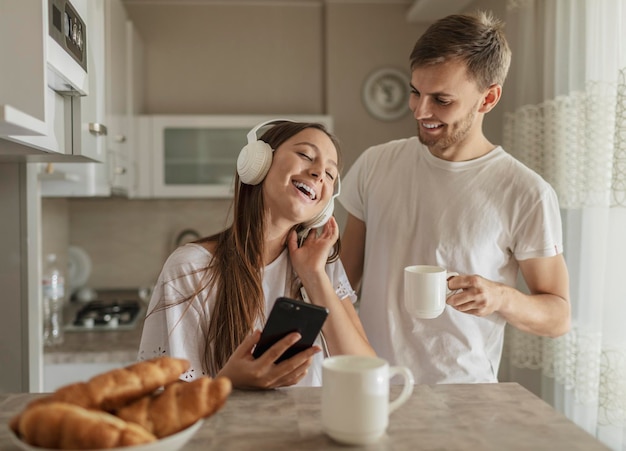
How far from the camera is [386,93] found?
3766 mm

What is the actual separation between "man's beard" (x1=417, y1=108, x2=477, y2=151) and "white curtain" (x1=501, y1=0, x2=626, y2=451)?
1.68 feet

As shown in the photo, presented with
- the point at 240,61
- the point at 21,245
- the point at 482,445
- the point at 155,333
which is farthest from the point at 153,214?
the point at 482,445

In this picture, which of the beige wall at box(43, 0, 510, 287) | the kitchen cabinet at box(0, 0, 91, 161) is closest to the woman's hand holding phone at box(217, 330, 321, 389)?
the kitchen cabinet at box(0, 0, 91, 161)

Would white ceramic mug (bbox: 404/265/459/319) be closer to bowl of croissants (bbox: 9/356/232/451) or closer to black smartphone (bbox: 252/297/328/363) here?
black smartphone (bbox: 252/297/328/363)

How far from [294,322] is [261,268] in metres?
0.48

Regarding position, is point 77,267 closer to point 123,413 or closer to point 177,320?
point 177,320

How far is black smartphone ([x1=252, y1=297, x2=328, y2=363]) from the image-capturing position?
3.19ft

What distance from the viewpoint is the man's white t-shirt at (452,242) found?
1729 mm

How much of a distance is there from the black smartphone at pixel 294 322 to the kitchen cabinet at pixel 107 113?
88 cm

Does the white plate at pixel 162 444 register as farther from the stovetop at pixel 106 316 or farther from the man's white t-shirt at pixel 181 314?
the stovetop at pixel 106 316

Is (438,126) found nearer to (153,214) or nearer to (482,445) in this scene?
(482,445)

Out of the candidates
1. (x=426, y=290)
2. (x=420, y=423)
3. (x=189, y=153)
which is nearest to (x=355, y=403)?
(x=420, y=423)

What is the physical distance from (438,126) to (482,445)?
1041 mm

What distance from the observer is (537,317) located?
1.72 m
